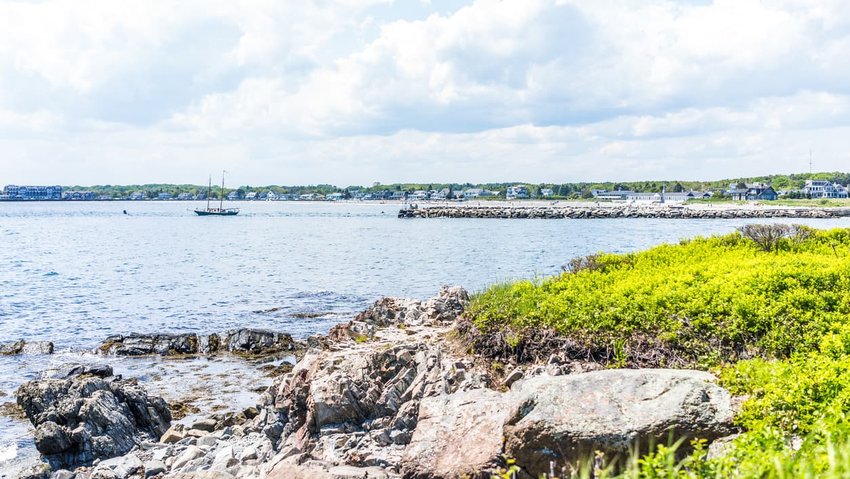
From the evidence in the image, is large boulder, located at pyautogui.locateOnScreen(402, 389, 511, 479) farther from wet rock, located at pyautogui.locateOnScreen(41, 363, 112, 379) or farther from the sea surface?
wet rock, located at pyautogui.locateOnScreen(41, 363, 112, 379)

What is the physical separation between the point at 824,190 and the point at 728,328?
173334mm

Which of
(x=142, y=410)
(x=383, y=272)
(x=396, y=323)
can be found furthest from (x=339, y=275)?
(x=142, y=410)

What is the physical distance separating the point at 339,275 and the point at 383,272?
2.62 meters

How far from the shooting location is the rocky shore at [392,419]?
7277 millimetres

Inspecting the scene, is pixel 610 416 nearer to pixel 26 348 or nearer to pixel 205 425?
pixel 205 425

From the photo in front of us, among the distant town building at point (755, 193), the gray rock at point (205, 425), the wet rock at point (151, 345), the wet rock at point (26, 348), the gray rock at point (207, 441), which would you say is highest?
the distant town building at point (755, 193)

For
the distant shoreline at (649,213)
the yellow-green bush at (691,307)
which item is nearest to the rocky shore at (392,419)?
the yellow-green bush at (691,307)

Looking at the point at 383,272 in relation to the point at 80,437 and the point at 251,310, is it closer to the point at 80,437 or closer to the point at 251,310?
the point at 251,310

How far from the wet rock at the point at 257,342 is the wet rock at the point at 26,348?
A: 223 inches

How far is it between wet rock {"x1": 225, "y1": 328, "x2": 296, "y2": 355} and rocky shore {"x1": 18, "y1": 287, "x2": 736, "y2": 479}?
3870mm

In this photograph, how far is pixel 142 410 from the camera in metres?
13.5

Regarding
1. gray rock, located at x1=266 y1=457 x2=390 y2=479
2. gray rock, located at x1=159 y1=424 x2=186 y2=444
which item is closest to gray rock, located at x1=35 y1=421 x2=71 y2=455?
gray rock, located at x1=159 y1=424 x2=186 y2=444

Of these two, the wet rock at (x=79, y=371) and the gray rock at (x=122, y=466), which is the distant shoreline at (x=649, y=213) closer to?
the wet rock at (x=79, y=371)

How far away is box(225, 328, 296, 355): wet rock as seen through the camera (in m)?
20.3
